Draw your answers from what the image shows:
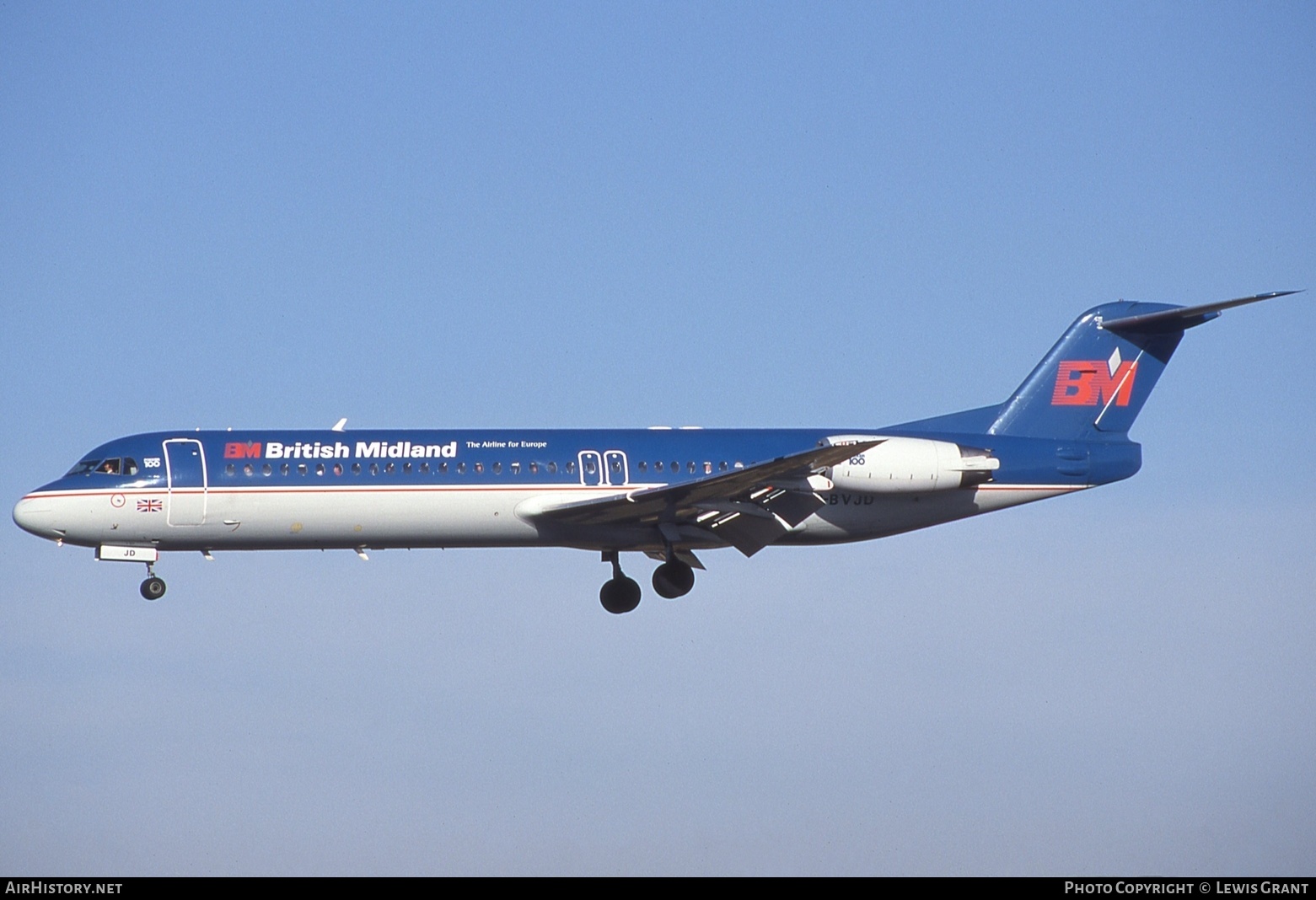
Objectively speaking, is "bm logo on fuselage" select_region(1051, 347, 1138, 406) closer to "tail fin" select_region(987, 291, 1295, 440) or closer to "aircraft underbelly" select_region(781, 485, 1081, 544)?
"tail fin" select_region(987, 291, 1295, 440)

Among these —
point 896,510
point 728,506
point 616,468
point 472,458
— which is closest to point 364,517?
point 472,458

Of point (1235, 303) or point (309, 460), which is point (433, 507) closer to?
point (309, 460)

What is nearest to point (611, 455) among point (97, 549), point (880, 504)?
point (880, 504)

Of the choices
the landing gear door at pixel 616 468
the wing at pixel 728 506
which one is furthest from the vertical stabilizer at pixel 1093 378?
the landing gear door at pixel 616 468

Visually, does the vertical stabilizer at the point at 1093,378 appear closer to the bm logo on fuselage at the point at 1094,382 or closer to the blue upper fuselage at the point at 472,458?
the bm logo on fuselage at the point at 1094,382

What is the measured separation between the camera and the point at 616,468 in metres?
38.2

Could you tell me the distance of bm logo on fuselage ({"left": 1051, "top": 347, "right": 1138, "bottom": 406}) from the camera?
1620 inches

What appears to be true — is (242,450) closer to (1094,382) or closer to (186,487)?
(186,487)

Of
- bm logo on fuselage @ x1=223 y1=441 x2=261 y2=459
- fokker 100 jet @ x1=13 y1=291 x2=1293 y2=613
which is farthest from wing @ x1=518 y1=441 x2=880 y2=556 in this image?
bm logo on fuselage @ x1=223 y1=441 x2=261 y2=459

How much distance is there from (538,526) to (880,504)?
735cm

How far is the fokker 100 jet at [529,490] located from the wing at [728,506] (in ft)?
0.15

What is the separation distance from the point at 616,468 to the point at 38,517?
11759 millimetres

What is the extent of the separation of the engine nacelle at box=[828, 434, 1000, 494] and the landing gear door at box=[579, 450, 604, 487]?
4.83m
